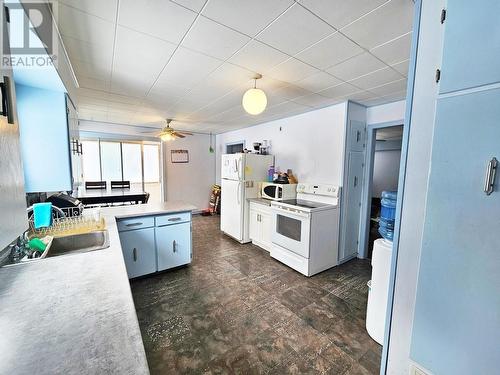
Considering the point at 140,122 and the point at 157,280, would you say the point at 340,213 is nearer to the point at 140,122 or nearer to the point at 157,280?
the point at 157,280

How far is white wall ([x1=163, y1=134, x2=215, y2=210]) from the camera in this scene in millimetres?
Result: 5762

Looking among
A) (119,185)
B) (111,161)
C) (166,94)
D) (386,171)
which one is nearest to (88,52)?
(166,94)

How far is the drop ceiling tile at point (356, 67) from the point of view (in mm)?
1870

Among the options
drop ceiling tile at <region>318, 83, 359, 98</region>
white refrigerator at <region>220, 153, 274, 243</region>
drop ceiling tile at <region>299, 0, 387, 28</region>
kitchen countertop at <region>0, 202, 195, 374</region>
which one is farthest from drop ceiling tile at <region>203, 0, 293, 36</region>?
white refrigerator at <region>220, 153, 274, 243</region>

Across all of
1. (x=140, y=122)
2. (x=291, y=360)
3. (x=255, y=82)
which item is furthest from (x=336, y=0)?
(x=140, y=122)

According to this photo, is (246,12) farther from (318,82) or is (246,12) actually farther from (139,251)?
(139,251)

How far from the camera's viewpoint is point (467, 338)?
100 cm

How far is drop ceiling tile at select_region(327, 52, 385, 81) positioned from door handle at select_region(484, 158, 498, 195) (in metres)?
1.35

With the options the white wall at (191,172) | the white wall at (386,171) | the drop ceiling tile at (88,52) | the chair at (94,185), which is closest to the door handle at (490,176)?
the drop ceiling tile at (88,52)

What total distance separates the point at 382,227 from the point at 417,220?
0.83m

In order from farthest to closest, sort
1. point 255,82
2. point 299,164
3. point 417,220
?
point 299,164 → point 255,82 → point 417,220

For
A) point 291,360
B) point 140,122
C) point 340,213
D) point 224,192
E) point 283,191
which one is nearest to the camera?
point 291,360

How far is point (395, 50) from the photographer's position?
1.73 meters

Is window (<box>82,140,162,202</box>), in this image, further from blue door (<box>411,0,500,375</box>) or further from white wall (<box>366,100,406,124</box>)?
blue door (<box>411,0,500,375</box>)
